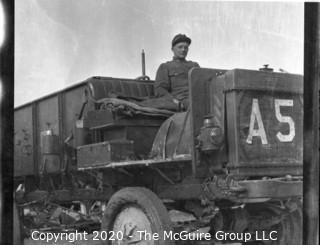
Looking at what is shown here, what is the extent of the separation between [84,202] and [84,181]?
0.97 feet

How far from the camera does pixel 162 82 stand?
680cm

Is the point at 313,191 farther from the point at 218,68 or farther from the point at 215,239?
the point at 218,68

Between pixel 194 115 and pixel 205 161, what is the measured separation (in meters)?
0.43

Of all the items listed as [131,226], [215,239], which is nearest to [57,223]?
[131,226]

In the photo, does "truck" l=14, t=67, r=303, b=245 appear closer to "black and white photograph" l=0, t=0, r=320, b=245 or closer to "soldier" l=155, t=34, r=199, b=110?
"black and white photograph" l=0, t=0, r=320, b=245

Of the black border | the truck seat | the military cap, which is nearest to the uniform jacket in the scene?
the military cap

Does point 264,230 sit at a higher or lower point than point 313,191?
lower

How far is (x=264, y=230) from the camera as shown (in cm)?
589

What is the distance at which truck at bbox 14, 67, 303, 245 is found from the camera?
5332 millimetres

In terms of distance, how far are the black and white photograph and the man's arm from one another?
0.07ft

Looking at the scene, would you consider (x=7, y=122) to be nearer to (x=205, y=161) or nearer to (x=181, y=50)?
(x=205, y=161)

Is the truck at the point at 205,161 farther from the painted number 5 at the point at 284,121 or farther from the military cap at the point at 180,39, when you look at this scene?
the military cap at the point at 180,39

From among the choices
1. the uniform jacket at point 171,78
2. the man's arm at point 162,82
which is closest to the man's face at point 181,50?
the uniform jacket at point 171,78

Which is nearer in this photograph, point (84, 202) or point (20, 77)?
point (20, 77)
